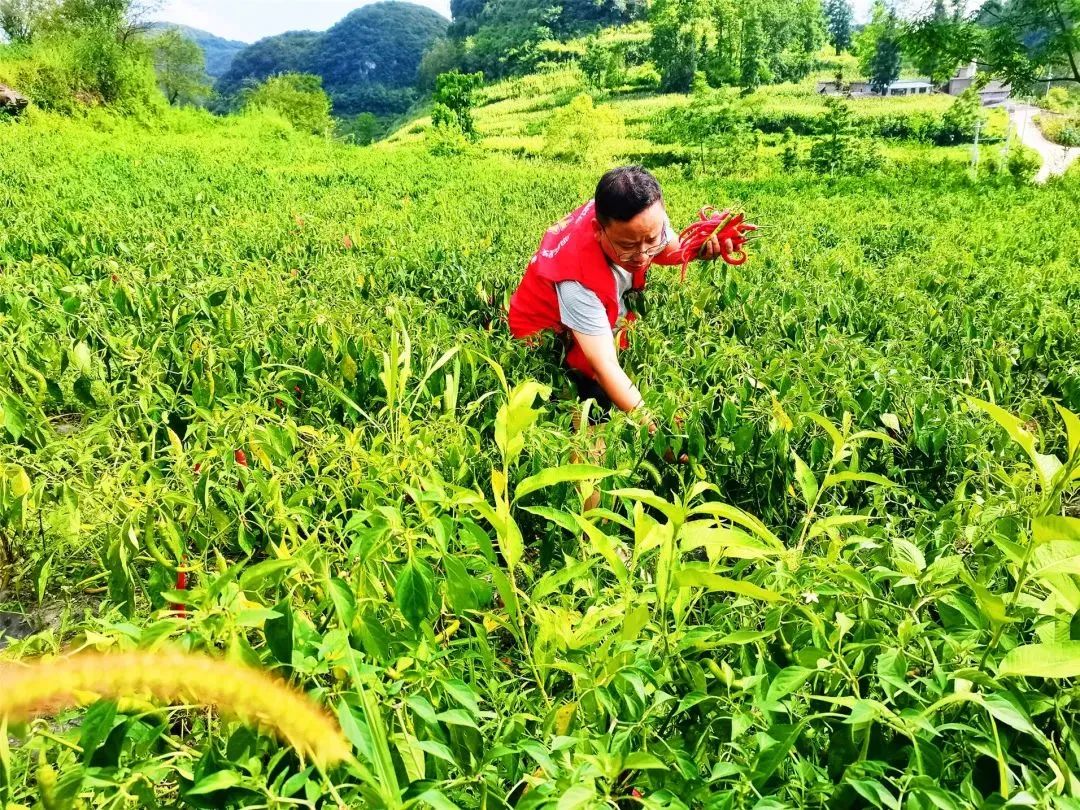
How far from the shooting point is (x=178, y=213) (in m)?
7.35

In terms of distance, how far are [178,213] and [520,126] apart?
3586 cm

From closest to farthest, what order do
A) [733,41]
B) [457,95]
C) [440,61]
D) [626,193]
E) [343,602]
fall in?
[343,602] → [626,193] → [457,95] → [733,41] → [440,61]

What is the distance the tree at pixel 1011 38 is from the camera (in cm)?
1642

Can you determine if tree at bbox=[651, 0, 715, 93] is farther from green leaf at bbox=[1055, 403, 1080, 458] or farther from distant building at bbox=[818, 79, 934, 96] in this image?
green leaf at bbox=[1055, 403, 1080, 458]

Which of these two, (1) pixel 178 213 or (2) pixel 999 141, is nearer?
(1) pixel 178 213

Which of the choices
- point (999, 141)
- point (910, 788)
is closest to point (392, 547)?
point (910, 788)

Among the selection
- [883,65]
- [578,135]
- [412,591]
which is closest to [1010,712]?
[412,591]

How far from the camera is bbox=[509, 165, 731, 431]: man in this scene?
106 inches

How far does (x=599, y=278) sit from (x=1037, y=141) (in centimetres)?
5190

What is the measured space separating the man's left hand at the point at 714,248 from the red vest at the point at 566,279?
0.45 metres

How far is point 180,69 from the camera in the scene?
5438 centimetres

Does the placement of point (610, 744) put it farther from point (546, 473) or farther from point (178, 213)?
point (178, 213)

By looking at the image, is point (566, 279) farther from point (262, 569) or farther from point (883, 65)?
point (883, 65)

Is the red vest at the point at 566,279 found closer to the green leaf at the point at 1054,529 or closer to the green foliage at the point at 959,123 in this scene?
the green leaf at the point at 1054,529
